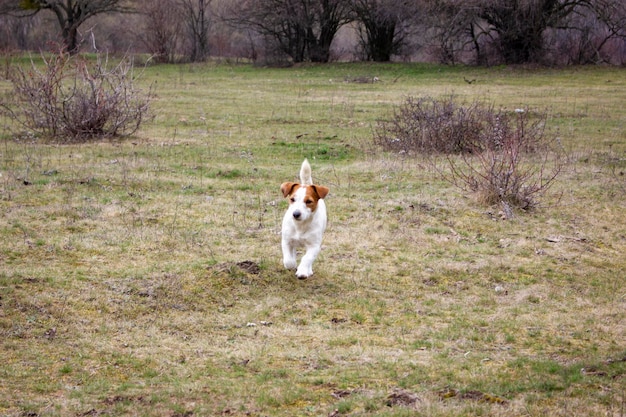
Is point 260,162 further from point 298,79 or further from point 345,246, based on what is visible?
point 298,79

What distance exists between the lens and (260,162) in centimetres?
1434

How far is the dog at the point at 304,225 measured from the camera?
7.47m

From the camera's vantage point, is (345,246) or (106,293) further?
(345,246)

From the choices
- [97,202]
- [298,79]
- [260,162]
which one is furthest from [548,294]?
[298,79]

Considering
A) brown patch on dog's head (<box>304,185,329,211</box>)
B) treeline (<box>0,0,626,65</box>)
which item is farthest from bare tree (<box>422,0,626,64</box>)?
brown patch on dog's head (<box>304,185,329,211</box>)

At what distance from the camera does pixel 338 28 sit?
40469 mm

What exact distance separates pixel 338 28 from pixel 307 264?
3420cm

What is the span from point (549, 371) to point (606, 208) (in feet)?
19.9

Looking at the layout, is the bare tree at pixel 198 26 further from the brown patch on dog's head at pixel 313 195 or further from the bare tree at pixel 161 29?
the brown patch on dog's head at pixel 313 195

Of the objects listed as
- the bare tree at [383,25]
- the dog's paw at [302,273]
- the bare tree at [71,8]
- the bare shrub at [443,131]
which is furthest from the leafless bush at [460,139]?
the bare tree at [71,8]

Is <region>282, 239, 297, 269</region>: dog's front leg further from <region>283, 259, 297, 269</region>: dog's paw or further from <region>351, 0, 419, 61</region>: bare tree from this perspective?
<region>351, 0, 419, 61</region>: bare tree

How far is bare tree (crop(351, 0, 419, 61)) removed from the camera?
118 ft

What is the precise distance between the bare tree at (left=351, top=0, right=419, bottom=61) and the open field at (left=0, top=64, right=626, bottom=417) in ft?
72.7

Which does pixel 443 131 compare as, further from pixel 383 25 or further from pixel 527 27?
pixel 383 25
